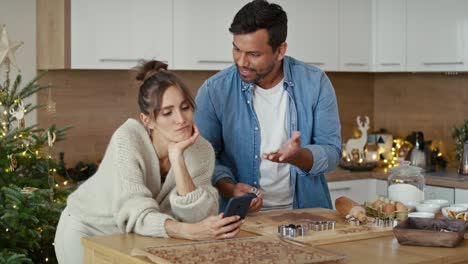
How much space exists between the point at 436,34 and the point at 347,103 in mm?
937

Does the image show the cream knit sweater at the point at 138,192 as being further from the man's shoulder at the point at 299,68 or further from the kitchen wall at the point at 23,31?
the kitchen wall at the point at 23,31

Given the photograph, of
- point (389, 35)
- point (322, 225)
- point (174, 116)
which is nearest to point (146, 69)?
point (174, 116)

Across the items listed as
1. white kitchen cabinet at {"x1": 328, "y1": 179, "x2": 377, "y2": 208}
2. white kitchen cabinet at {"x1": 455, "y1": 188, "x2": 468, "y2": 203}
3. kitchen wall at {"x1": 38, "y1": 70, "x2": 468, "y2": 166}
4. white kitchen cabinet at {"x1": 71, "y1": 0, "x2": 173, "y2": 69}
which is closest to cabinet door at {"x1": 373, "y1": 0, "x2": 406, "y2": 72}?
kitchen wall at {"x1": 38, "y1": 70, "x2": 468, "y2": 166}

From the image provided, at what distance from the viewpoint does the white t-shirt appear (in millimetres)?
3109

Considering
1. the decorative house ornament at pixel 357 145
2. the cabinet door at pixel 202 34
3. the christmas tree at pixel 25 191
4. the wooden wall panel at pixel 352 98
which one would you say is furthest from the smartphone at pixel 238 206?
the wooden wall panel at pixel 352 98

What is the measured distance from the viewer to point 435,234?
239cm

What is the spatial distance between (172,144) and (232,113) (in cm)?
64

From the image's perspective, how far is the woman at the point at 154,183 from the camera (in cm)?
244

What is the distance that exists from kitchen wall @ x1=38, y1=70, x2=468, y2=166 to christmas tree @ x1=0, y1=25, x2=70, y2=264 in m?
1.00

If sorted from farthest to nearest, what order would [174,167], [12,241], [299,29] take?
[299,29] < [12,241] < [174,167]

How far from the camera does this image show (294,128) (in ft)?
10.2

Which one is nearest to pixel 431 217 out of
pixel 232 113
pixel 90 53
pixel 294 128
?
pixel 294 128

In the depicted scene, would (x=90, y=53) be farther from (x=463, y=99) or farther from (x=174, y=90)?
(x=463, y=99)

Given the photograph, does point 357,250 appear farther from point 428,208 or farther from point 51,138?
point 51,138
